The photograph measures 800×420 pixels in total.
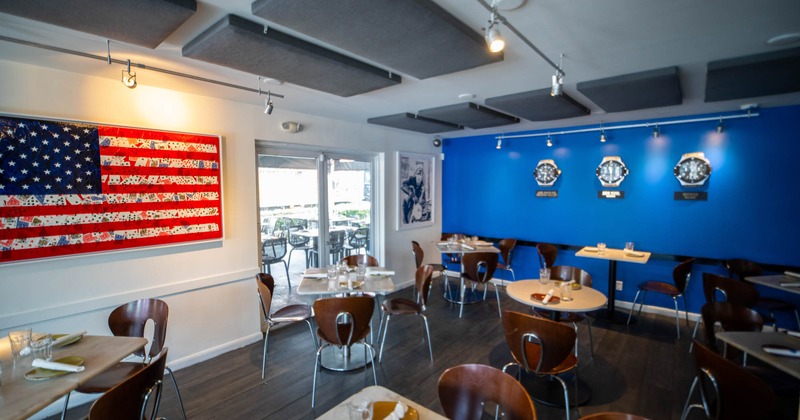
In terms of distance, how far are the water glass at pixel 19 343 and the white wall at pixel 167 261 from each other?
95 centimetres

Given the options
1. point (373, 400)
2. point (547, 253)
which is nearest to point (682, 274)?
point (547, 253)

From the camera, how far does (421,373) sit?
131 inches

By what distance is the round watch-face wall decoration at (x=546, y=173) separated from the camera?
224 inches

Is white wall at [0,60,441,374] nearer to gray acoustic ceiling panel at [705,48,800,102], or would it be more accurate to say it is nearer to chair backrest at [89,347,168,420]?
chair backrest at [89,347,168,420]

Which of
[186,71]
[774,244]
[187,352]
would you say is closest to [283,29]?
[186,71]

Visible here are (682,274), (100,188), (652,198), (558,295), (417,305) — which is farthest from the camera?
(652,198)

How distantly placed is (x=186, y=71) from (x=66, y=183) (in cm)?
136

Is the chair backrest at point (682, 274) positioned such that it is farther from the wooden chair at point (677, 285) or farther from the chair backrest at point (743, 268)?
the chair backrest at point (743, 268)

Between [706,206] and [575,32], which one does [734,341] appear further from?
[706,206]

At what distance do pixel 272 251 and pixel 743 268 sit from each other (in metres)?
6.01

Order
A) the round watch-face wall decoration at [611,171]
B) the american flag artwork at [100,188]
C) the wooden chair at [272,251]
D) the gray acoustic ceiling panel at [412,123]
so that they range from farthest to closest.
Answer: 1. the round watch-face wall decoration at [611,171]
2. the gray acoustic ceiling panel at [412,123]
3. the wooden chair at [272,251]
4. the american flag artwork at [100,188]

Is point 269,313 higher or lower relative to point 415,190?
lower

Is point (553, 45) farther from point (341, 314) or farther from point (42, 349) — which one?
point (42, 349)

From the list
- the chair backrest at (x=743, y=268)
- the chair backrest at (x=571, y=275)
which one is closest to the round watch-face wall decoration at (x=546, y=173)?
the chair backrest at (x=571, y=275)
